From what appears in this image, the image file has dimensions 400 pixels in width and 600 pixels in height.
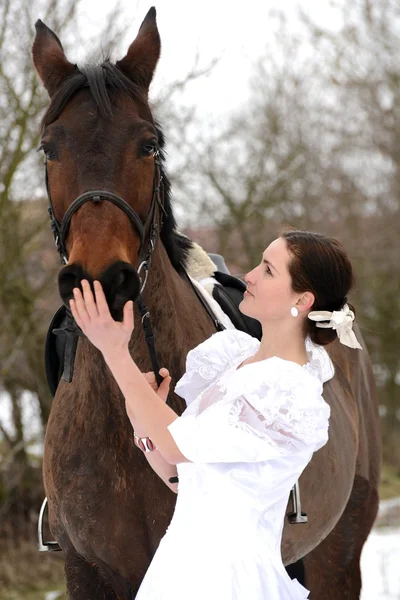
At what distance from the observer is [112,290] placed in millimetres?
2053

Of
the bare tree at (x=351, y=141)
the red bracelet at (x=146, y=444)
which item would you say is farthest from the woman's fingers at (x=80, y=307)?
the bare tree at (x=351, y=141)

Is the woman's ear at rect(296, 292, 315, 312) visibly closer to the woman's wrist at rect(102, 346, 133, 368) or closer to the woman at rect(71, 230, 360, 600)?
the woman at rect(71, 230, 360, 600)

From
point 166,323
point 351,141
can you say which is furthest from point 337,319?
point 351,141

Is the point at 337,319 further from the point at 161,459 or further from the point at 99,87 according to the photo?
the point at 99,87

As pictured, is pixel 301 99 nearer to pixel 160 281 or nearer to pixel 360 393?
pixel 360 393

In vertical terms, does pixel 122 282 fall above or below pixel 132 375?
above

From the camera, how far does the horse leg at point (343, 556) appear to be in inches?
160

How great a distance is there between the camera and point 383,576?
6922 mm

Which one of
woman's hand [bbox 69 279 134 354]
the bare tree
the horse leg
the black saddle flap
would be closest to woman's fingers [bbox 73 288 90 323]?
woman's hand [bbox 69 279 134 354]

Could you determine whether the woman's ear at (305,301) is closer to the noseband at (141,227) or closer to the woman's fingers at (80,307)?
the noseband at (141,227)

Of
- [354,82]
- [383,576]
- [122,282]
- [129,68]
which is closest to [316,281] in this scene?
[122,282]

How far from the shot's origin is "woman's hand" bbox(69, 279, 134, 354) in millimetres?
1900

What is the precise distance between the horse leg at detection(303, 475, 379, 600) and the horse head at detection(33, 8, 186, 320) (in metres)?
2.11

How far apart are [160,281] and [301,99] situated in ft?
31.7
